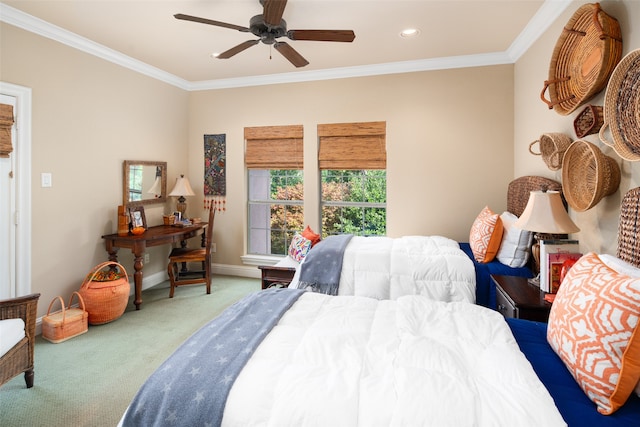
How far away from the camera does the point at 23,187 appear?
9.73 ft

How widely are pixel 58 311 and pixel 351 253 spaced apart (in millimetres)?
2813

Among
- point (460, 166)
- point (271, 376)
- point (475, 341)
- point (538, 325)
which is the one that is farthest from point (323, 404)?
point (460, 166)

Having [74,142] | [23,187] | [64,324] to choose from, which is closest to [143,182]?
[74,142]

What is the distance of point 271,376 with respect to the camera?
115 cm

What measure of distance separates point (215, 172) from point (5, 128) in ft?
7.70

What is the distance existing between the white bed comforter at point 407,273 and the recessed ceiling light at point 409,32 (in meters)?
2.02

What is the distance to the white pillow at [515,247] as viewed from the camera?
265 centimetres

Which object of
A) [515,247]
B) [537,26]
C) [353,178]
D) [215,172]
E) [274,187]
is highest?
[537,26]

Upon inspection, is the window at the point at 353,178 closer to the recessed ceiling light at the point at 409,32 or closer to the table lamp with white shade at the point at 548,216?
the recessed ceiling light at the point at 409,32

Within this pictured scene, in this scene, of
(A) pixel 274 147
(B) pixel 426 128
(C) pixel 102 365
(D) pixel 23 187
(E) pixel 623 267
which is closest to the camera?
(E) pixel 623 267

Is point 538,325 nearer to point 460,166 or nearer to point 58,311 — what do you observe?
point 460,166

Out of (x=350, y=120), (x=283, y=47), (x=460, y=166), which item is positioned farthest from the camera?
(x=350, y=120)

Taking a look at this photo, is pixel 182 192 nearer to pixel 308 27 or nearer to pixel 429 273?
pixel 308 27

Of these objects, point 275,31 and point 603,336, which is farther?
point 275,31
